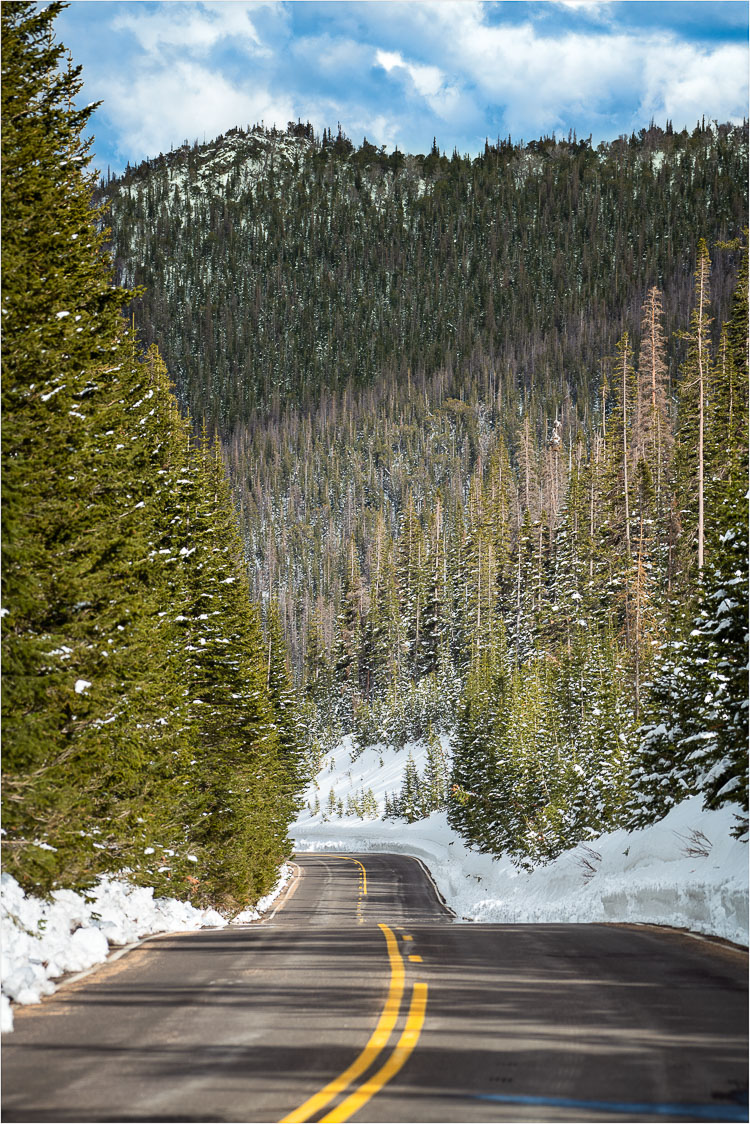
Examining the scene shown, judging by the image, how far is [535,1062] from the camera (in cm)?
593

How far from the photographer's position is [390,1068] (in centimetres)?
581

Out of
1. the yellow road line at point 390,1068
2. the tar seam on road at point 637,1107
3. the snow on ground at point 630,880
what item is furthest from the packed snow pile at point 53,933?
the snow on ground at point 630,880

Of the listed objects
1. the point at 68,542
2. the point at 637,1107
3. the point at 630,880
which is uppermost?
the point at 68,542

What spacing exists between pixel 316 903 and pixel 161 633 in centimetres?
1609

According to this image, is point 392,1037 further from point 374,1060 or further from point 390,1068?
point 390,1068

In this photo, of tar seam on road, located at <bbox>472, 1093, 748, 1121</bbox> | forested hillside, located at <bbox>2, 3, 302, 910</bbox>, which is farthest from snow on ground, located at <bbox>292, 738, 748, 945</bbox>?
forested hillside, located at <bbox>2, 3, 302, 910</bbox>

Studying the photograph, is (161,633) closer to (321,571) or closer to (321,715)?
(321,715)

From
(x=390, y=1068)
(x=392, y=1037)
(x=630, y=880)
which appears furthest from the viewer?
(x=630, y=880)

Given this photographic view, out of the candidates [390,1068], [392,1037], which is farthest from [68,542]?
[390,1068]

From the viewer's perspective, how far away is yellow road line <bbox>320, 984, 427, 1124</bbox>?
16.4 feet

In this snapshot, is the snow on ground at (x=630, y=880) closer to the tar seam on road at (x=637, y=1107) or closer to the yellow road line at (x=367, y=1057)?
the yellow road line at (x=367, y=1057)

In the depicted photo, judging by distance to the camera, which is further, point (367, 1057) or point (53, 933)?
point (53, 933)

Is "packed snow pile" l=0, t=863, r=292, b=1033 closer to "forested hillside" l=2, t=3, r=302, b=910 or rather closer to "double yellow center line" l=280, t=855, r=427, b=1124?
"forested hillside" l=2, t=3, r=302, b=910

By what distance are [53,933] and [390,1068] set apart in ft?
19.7
